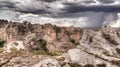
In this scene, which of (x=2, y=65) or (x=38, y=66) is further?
(x=2, y=65)

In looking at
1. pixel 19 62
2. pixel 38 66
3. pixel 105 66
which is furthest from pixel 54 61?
pixel 105 66

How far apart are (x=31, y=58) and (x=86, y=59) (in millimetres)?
37040

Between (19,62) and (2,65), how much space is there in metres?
13.7

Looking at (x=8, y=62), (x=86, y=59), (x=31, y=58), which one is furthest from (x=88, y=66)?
(x=8, y=62)

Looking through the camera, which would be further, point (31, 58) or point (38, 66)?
point (31, 58)

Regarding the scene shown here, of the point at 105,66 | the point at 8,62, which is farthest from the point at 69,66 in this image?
the point at 8,62

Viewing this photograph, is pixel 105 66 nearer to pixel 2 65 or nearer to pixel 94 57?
pixel 94 57

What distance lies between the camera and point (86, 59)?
18225 cm

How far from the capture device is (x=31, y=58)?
180500 mm

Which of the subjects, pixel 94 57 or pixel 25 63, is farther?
pixel 94 57

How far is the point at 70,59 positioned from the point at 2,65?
45.9 meters

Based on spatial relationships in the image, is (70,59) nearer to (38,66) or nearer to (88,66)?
(88,66)

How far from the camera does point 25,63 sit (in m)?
170

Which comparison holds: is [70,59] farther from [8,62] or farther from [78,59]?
[8,62]
